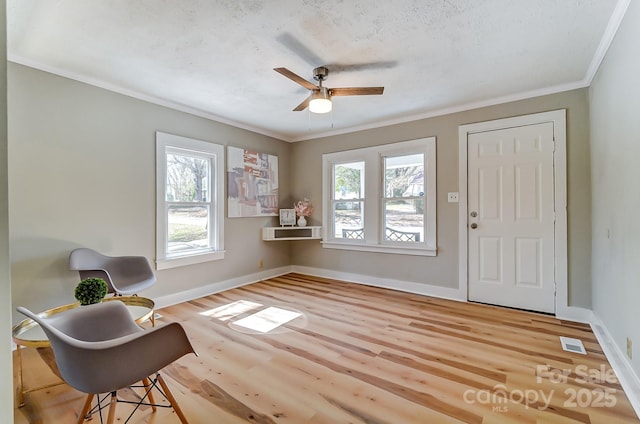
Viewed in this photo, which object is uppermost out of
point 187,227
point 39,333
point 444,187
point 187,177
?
point 187,177

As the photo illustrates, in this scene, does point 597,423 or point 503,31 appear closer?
point 597,423

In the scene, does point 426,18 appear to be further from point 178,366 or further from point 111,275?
point 111,275

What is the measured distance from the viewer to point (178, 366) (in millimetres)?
2180

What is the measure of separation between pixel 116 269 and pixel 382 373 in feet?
8.78

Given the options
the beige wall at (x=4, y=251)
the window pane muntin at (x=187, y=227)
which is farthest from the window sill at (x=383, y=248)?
the beige wall at (x=4, y=251)

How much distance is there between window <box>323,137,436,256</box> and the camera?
3973mm

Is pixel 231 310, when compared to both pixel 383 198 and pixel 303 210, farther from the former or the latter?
pixel 383 198

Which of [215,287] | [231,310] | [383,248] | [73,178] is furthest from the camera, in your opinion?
[383,248]

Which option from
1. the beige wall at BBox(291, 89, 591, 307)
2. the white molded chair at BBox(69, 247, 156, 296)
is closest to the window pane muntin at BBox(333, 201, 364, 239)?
the beige wall at BBox(291, 89, 591, 307)

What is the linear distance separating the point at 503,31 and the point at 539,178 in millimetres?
1798

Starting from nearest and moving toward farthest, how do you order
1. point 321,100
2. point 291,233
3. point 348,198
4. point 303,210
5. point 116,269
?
point 321,100, point 116,269, point 348,198, point 303,210, point 291,233

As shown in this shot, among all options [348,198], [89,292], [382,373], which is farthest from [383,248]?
[89,292]

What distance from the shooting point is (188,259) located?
3688 millimetres

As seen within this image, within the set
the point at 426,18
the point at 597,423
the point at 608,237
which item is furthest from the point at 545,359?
the point at 426,18
